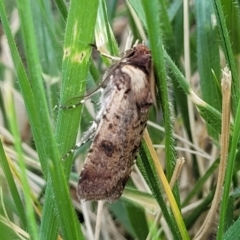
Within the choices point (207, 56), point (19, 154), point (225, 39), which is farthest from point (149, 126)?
point (19, 154)

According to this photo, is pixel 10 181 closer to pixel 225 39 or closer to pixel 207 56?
pixel 225 39

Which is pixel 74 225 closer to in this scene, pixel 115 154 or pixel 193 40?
pixel 115 154

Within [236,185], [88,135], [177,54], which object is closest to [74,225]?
[88,135]

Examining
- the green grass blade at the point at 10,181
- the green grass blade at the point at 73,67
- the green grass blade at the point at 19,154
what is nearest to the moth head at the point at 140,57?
the green grass blade at the point at 73,67

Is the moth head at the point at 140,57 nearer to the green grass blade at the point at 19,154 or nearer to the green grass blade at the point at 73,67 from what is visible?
the green grass blade at the point at 73,67

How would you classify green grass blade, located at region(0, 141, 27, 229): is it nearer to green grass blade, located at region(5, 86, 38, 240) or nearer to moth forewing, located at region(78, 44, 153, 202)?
moth forewing, located at region(78, 44, 153, 202)
